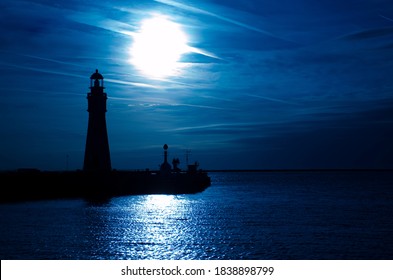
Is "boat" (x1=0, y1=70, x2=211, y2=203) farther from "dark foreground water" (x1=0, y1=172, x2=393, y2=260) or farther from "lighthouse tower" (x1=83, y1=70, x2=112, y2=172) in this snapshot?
"dark foreground water" (x1=0, y1=172, x2=393, y2=260)

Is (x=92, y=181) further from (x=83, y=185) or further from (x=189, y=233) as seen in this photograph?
(x=189, y=233)

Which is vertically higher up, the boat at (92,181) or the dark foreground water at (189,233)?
the boat at (92,181)

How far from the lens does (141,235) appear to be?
35.2 metres

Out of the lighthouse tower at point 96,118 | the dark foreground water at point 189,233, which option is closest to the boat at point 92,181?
the lighthouse tower at point 96,118

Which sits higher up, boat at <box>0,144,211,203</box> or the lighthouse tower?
the lighthouse tower

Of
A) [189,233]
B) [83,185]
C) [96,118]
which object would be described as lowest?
[189,233]

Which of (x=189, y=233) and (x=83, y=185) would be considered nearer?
(x=189, y=233)

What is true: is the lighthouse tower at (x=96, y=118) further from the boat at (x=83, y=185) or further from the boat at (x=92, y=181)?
the boat at (x=83, y=185)

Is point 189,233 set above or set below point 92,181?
below

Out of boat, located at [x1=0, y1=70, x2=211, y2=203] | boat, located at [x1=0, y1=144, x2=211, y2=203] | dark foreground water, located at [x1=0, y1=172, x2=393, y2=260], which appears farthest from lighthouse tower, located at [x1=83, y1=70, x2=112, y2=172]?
dark foreground water, located at [x1=0, y1=172, x2=393, y2=260]

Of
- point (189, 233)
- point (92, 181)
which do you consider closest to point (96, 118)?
point (92, 181)

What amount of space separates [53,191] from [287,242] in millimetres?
49328
